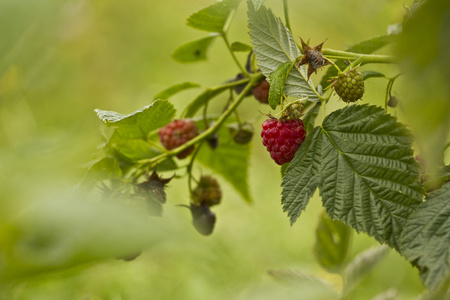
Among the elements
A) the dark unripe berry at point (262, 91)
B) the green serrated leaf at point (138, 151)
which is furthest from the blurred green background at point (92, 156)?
the dark unripe berry at point (262, 91)

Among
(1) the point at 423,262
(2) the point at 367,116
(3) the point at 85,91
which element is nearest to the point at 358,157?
(2) the point at 367,116

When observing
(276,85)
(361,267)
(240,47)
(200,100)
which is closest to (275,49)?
(276,85)

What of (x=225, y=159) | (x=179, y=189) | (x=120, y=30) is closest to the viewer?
(x=225, y=159)

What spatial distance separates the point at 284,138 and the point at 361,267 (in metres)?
0.41

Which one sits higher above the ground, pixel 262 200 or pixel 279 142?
pixel 279 142

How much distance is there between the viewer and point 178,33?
11.4 feet

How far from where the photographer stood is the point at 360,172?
61cm

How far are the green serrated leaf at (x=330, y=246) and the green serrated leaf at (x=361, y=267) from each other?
3 cm

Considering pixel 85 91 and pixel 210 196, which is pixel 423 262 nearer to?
pixel 210 196

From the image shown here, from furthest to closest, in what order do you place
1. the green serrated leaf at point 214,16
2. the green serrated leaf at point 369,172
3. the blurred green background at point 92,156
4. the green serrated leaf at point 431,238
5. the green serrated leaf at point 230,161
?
the green serrated leaf at point 230,161 → the green serrated leaf at point 214,16 → the green serrated leaf at point 369,172 → the green serrated leaf at point 431,238 → the blurred green background at point 92,156

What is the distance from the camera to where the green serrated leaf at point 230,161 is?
44.1 inches

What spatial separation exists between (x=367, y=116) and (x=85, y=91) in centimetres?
252

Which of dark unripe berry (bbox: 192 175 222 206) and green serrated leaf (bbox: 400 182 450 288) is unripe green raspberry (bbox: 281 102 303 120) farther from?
dark unripe berry (bbox: 192 175 222 206)

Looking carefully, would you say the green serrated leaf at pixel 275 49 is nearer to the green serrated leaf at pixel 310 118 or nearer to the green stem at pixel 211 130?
the green serrated leaf at pixel 310 118
